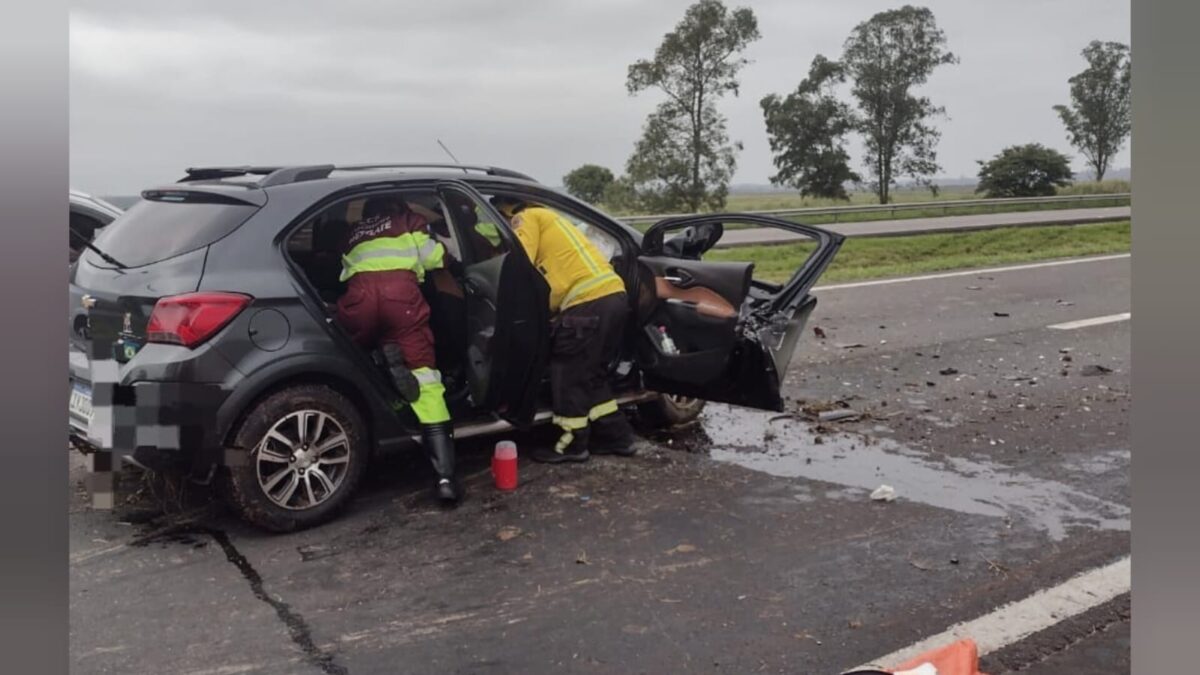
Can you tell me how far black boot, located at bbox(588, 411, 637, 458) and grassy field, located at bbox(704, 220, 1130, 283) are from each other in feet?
27.1

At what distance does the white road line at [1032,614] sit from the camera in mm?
3146

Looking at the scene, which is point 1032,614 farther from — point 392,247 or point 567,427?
point 392,247

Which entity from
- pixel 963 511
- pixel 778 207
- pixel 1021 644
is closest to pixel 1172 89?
pixel 1021 644

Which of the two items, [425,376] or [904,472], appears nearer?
[425,376]

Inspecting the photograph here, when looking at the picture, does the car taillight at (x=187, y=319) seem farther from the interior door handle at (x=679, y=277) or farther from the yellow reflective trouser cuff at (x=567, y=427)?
the interior door handle at (x=679, y=277)

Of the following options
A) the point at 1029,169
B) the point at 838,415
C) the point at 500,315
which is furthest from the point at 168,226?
the point at 1029,169

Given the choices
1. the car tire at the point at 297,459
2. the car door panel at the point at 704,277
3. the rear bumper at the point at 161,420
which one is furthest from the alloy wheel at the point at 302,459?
the car door panel at the point at 704,277

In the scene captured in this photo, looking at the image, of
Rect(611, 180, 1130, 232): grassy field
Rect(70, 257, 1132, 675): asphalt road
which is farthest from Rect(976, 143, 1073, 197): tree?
Rect(70, 257, 1132, 675): asphalt road

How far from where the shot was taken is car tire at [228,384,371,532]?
4.05m

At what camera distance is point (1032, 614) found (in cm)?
339

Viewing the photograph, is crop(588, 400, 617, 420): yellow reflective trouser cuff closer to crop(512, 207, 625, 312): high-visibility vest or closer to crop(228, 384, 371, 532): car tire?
crop(512, 207, 625, 312): high-visibility vest

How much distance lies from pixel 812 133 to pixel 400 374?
8.25 m

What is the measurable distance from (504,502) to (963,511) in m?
2.17

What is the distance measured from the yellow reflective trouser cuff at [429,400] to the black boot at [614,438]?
3.42ft
